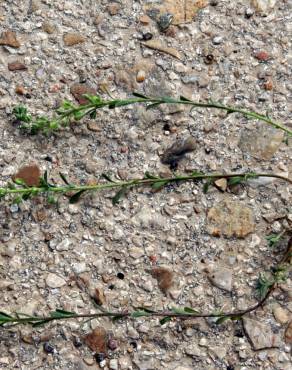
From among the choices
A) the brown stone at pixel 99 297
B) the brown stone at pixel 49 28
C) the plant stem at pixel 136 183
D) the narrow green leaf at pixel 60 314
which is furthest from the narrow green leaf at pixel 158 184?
the brown stone at pixel 49 28

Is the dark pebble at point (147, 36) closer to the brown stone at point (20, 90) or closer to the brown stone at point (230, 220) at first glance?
the brown stone at point (20, 90)

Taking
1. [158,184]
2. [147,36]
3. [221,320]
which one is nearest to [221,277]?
[221,320]

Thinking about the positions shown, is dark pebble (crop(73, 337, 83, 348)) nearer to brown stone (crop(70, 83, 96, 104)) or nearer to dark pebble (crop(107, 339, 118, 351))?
dark pebble (crop(107, 339, 118, 351))

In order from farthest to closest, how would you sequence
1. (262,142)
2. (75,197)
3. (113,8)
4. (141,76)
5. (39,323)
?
(113,8)
(141,76)
(262,142)
(75,197)
(39,323)

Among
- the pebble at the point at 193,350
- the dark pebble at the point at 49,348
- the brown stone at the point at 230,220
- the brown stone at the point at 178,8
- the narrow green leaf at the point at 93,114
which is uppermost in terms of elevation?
the brown stone at the point at 178,8

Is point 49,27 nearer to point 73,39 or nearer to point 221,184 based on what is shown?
point 73,39

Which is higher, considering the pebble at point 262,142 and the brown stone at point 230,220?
the pebble at point 262,142
